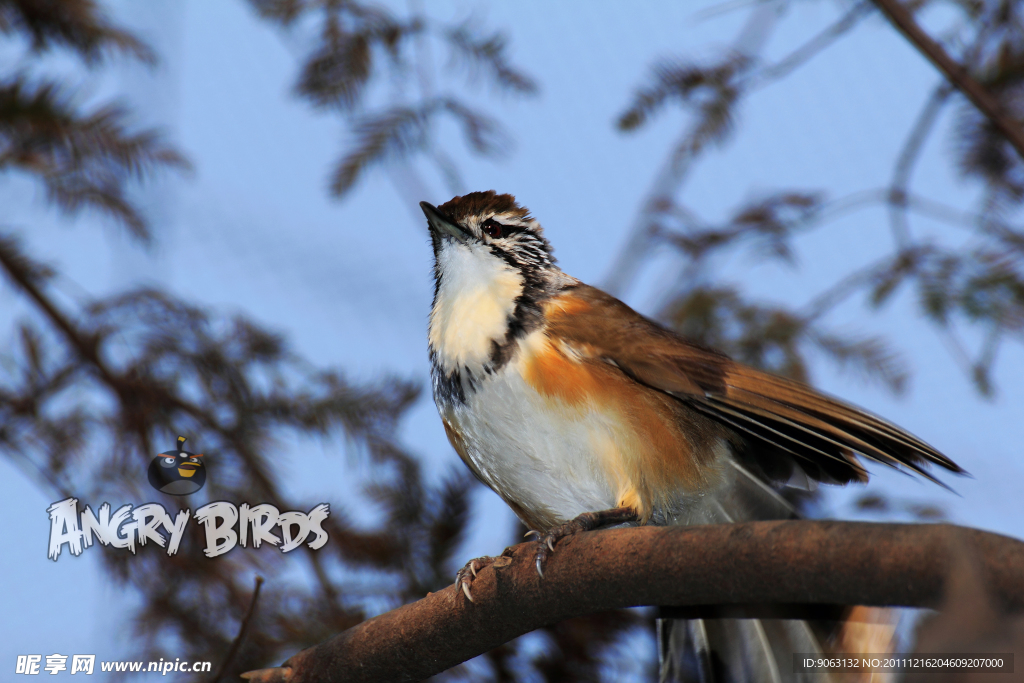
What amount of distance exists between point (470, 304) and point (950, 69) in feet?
4.73

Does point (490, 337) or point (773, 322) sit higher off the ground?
point (773, 322)

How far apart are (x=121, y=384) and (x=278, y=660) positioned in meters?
0.93

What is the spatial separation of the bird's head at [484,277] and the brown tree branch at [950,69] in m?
1.10

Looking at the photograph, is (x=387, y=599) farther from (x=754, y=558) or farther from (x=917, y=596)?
(x=917, y=596)

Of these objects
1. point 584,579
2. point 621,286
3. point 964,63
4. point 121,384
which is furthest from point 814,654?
point 121,384

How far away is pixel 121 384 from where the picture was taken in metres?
2.47

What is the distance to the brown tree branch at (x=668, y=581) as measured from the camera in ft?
3.76

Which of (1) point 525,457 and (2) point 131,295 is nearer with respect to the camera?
(1) point 525,457

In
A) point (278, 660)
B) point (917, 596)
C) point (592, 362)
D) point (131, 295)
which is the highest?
point (131, 295)

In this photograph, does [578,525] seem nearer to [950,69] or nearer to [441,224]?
[441,224]

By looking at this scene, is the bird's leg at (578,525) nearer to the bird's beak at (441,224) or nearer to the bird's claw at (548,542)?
the bird's claw at (548,542)

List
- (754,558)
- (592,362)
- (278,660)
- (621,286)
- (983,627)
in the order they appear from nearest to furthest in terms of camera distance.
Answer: (983,627) → (754,558) → (592,362) → (278,660) → (621,286)

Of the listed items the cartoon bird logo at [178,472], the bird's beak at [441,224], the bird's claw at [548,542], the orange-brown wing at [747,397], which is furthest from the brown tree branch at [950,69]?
the cartoon bird logo at [178,472]

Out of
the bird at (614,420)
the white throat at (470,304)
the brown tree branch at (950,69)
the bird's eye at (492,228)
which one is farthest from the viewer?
the bird's eye at (492,228)
